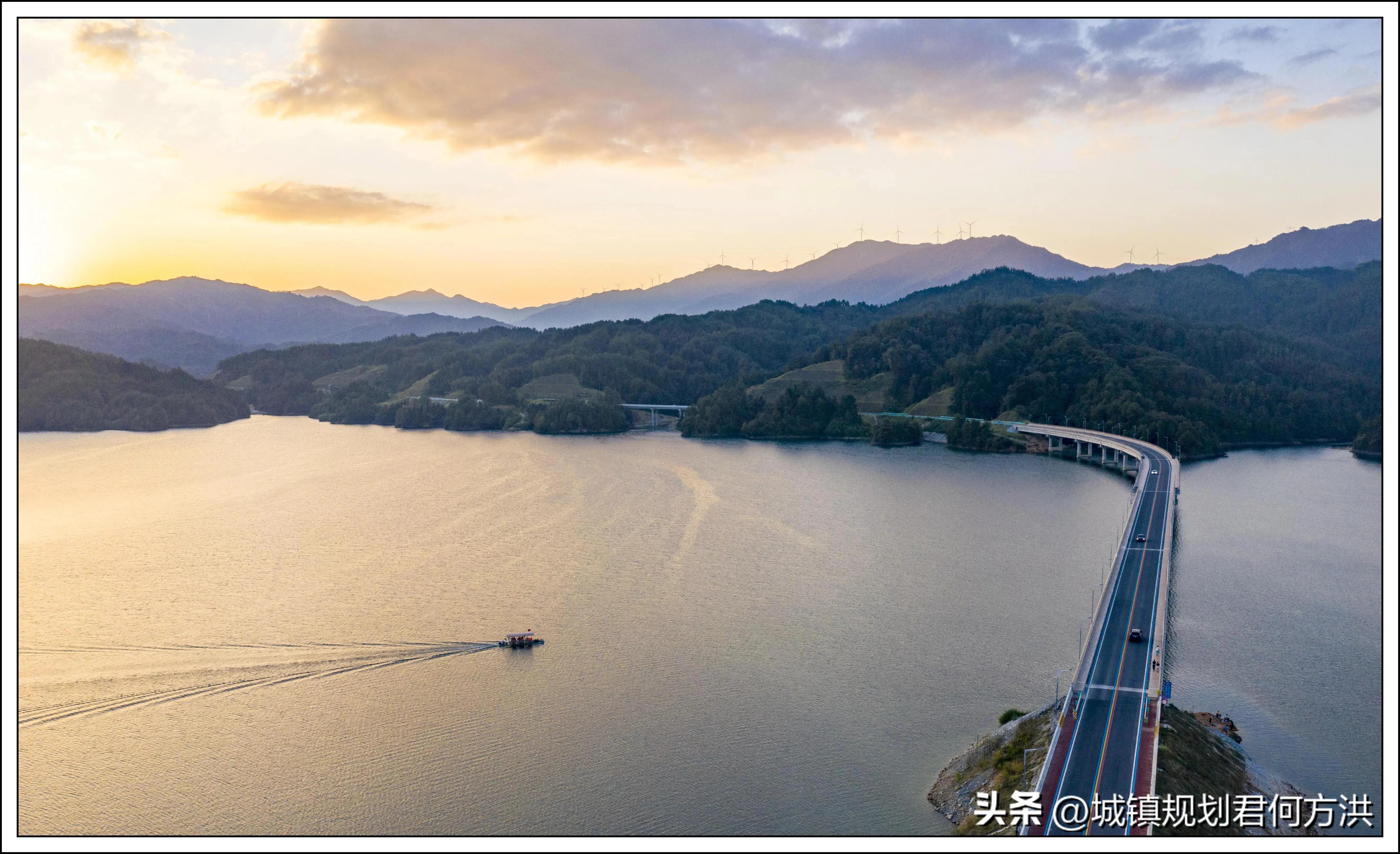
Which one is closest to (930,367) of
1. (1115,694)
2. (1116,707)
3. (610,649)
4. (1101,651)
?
(610,649)

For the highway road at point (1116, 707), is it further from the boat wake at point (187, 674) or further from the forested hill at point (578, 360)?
the forested hill at point (578, 360)

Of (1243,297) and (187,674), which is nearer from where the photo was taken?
(187,674)

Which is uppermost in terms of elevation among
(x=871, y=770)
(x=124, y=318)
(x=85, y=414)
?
(x=124, y=318)

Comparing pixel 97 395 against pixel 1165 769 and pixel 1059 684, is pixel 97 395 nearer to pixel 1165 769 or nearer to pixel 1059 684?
pixel 1059 684

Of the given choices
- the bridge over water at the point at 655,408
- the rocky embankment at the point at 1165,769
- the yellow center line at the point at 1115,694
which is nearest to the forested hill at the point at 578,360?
the bridge over water at the point at 655,408

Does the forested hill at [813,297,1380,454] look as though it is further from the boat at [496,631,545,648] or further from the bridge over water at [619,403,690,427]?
the boat at [496,631,545,648]

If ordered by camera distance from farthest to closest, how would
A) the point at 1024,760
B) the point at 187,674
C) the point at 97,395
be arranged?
the point at 97,395, the point at 187,674, the point at 1024,760

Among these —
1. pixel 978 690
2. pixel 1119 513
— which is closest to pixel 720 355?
pixel 1119 513

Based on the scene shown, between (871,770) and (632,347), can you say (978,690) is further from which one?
(632,347)
